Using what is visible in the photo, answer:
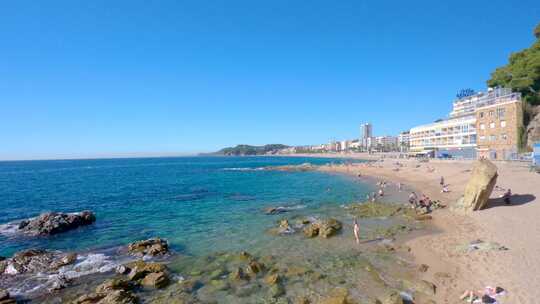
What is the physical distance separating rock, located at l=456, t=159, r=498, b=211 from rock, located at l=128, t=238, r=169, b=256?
2268 cm

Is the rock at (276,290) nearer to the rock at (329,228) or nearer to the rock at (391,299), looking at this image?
the rock at (391,299)

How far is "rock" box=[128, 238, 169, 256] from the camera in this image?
16422mm

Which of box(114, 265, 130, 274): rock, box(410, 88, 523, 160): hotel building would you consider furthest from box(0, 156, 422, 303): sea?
box(410, 88, 523, 160): hotel building

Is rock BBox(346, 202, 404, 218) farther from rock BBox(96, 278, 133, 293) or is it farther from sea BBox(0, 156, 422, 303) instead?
rock BBox(96, 278, 133, 293)

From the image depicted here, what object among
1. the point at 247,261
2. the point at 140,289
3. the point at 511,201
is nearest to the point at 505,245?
the point at 511,201

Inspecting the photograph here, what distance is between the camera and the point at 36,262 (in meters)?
15.5

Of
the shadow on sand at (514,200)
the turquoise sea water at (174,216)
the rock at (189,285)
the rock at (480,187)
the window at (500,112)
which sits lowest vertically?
the turquoise sea water at (174,216)

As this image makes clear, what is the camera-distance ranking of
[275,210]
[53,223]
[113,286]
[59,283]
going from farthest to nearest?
[275,210] < [53,223] < [59,283] < [113,286]

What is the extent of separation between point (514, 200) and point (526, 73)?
50693 millimetres

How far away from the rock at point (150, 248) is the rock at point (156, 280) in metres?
3.88

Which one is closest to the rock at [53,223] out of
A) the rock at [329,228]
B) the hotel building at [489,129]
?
the rock at [329,228]

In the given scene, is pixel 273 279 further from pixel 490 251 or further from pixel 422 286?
pixel 490 251

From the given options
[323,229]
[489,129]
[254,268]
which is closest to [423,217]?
[323,229]

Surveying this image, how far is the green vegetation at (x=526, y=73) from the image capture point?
5381 cm
